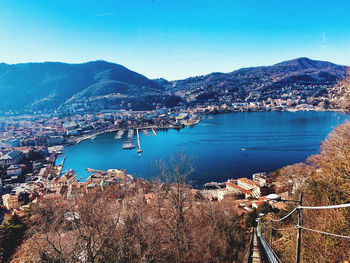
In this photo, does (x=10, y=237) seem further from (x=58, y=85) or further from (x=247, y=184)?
(x=58, y=85)

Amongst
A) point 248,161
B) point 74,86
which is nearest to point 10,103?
point 74,86

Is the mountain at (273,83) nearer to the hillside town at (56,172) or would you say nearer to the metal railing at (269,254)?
the hillside town at (56,172)

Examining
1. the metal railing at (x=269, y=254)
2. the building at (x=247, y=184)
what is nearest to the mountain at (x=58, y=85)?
the building at (x=247, y=184)

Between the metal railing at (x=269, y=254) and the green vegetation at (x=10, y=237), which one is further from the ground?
the metal railing at (x=269, y=254)

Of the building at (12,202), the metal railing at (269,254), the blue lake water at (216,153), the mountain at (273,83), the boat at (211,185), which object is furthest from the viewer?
the mountain at (273,83)

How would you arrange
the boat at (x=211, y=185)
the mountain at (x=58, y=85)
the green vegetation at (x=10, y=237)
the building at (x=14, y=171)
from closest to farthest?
the green vegetation at (x=10, y=237) < the boat at (x=211, y=185) < the building at (x=14, y=171) < the mountain at (x=58, y=85)

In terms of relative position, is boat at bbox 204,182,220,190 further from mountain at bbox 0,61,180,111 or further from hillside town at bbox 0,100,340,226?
mountain at bbox 0,61,180,111

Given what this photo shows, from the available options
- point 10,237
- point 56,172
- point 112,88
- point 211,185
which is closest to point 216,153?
point 211,185
